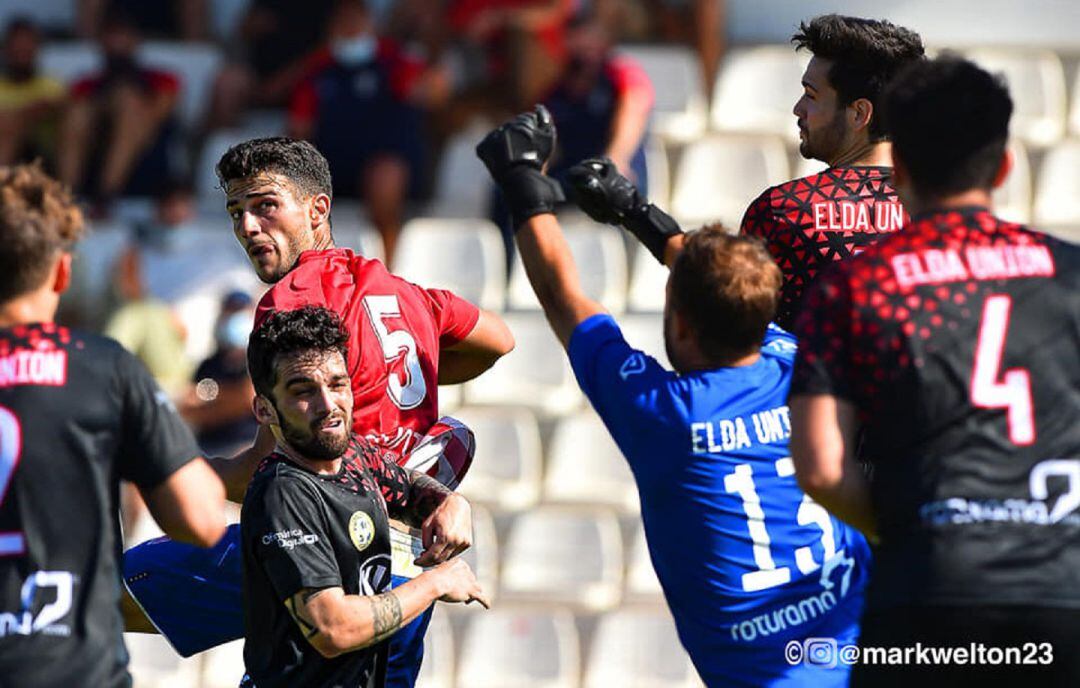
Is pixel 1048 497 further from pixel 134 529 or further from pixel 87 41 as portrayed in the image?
pixel 87 41

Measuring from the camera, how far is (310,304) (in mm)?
4867

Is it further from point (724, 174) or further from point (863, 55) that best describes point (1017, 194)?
point (863, 55)

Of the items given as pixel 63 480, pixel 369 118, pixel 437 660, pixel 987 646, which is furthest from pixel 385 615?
pixel 369 118

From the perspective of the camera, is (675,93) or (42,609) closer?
(42,609)

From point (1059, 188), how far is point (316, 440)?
6.93 m

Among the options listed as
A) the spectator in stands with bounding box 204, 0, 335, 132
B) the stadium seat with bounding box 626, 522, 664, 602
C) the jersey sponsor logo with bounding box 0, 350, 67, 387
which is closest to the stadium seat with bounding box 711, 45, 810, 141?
the spectator in stands with bounding box 204, 0, 335, 132

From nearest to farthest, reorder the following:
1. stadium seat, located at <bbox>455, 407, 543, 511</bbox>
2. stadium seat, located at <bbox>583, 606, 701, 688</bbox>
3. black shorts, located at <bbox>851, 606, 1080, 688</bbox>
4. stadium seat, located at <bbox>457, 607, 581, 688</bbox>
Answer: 1. black shorts, located at <bbox>851, 606, 1080, 688</bbox>
2. stadium seat, located at <bbox>583, 606, 701, 688</bbox>
3. stadium seat, located at <bbox>457, 607, 581, 688</bbox>
4. stadium seat, located at <bbox>455, 407, 543, 511</bbox>

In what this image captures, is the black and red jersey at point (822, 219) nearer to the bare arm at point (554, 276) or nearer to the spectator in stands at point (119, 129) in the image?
the bare arm at point (554, 276)

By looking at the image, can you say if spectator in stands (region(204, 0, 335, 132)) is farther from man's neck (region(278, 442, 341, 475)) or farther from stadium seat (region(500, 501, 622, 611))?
man's neck (region(278, 442, 341, 475))

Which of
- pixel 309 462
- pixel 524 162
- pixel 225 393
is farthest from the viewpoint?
pixel 225 393

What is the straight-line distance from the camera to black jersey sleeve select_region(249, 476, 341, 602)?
4.47m

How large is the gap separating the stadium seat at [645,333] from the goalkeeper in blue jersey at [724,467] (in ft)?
17.4

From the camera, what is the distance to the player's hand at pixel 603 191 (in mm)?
5020

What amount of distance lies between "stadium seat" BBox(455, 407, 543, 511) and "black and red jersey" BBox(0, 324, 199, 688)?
5.89m
